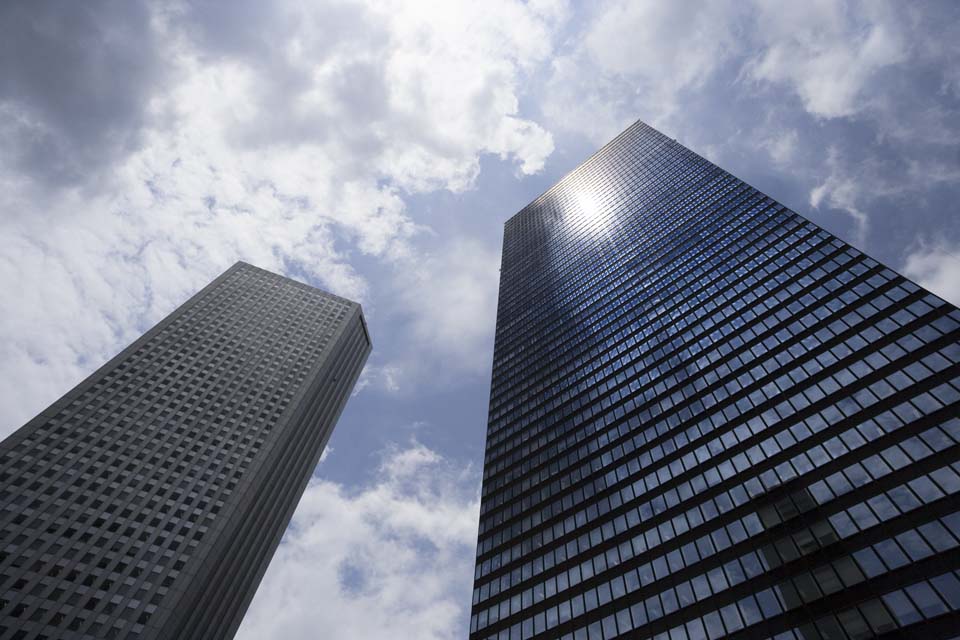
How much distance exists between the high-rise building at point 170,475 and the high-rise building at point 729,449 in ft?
126

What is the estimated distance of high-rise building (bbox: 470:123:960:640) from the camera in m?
37.1

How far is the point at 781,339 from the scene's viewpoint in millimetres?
59562

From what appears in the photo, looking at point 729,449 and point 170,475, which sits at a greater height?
point 170,475

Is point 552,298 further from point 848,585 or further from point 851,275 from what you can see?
point 848,585

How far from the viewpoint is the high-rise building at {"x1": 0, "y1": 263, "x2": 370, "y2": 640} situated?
2584 inches

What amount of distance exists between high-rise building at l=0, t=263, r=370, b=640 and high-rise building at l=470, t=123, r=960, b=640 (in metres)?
38.5

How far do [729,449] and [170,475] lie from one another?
74670 mm

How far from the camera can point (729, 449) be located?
53000 mm

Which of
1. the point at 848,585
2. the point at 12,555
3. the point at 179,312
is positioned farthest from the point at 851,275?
the point at 179,312

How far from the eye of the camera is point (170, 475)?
268 feet

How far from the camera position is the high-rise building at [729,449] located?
37.1m

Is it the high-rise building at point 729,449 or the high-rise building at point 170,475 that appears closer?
the high-rise building at point 729,449

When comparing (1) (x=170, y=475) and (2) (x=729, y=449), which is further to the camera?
(1) (x=170, y=475)

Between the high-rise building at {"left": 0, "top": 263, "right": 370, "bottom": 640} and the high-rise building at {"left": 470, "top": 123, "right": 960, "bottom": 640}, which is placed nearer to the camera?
the high-rise building at {"left": 470, "top": 123, "right": 960, "bottom": 640}
